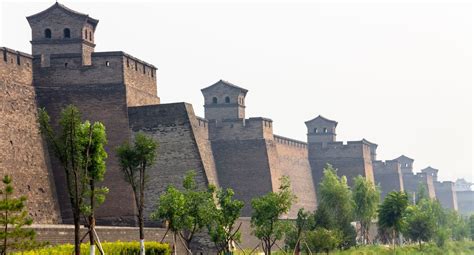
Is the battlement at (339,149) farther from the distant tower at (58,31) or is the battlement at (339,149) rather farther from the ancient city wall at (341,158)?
the distant tower at (58,31)

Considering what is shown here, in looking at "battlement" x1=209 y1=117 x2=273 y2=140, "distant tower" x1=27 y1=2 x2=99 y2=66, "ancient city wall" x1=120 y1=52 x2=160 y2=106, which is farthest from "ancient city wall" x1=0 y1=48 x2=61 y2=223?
"battlement" x1=209 y1=117 x2=273 y2=140

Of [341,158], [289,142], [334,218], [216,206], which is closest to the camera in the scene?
[216,206]

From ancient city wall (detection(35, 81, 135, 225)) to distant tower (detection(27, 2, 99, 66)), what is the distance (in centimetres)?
170

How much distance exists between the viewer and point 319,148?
48062 millimetres

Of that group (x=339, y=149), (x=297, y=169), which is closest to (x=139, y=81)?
(x=297, y=169)

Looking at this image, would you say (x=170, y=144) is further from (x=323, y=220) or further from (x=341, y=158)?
(x=341, y=158)

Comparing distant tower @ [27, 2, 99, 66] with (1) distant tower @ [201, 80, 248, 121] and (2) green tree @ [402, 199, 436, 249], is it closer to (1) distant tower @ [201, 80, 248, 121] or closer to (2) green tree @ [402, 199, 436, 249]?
(1) distant tower @ [201, 80, 248, 121]

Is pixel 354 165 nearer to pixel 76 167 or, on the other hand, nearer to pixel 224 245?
pixel 224 245

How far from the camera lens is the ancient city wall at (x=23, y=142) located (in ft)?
75.5

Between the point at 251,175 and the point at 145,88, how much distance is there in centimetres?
1140

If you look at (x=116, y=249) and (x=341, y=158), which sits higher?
(x=341, y=158)

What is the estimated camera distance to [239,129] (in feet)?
125

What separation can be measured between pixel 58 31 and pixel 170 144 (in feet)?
17.2

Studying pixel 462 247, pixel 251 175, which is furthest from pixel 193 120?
pixel 462 247
